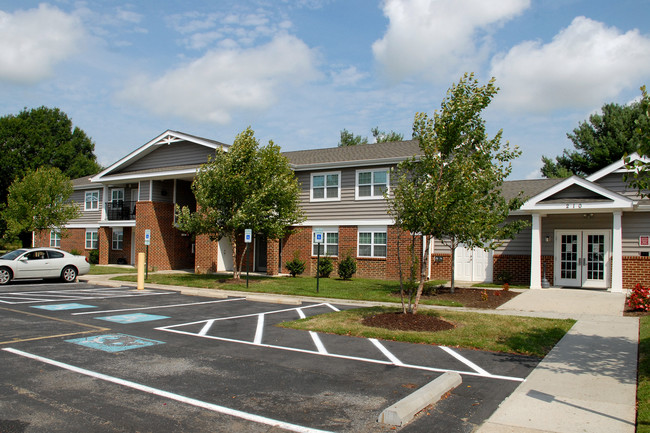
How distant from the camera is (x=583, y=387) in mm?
6777

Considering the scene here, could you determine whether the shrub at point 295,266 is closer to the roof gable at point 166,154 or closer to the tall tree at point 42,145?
the roof gable at point 166,154

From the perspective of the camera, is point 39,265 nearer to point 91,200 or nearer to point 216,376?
point 91,200

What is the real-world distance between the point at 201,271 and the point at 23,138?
37.5 metres

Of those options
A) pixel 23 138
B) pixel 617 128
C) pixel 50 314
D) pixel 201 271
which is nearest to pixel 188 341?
pixel 50 314

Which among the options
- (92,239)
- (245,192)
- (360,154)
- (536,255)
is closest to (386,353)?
(245,192)

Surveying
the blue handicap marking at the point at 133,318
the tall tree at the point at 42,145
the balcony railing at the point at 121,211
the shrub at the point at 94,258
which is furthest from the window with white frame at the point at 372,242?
the tall tree at the point at 42,145

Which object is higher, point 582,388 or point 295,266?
point 295,266

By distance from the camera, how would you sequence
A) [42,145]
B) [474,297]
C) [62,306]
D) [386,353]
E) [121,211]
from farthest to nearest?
[42,145] → [121,211] → [474,297] → [62,306] → [386,353]

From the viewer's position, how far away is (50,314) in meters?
12.1

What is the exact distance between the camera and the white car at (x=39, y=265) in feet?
64.6

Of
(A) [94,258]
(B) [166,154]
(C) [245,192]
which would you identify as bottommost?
(A) [94,258]

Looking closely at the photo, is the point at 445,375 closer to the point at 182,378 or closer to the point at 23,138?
the point at 182,378

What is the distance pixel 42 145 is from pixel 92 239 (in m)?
26.4

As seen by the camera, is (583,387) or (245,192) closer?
(583,387)
